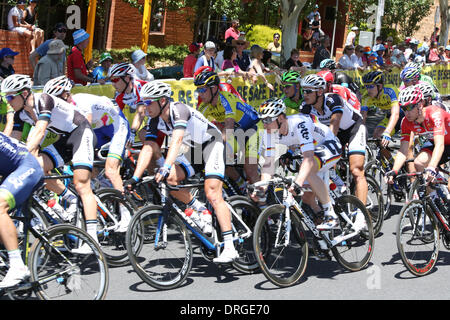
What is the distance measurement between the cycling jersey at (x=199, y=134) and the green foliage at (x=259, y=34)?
20.7 metres

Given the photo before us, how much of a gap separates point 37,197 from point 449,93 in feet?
74.6

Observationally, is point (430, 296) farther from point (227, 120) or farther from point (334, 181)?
point (227, 120)

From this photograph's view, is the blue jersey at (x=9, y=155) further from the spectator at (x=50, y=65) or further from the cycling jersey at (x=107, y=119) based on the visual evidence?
the spectator at (x=50, y=65)

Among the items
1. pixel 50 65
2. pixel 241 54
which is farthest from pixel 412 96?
pixel 241 54

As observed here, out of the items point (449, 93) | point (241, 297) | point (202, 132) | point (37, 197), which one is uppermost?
point (449, 93)

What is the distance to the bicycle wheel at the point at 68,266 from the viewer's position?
227 inches

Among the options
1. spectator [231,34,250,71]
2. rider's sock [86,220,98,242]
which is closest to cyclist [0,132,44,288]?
rider's sock [86,220,98,242]

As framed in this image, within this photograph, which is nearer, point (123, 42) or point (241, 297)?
point (241, 297)

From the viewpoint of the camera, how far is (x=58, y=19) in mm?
27609

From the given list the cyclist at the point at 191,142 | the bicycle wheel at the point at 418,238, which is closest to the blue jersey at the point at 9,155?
the cyclist at the point at 191,142

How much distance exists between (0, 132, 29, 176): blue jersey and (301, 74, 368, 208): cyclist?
12.7ft

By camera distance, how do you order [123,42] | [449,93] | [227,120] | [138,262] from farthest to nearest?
1. [123,42]
2. [449,93]
3. [227,120]
4. [138,262]

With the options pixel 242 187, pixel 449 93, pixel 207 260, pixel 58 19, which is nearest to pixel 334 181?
pixel 242 187

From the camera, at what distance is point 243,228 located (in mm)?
7328
